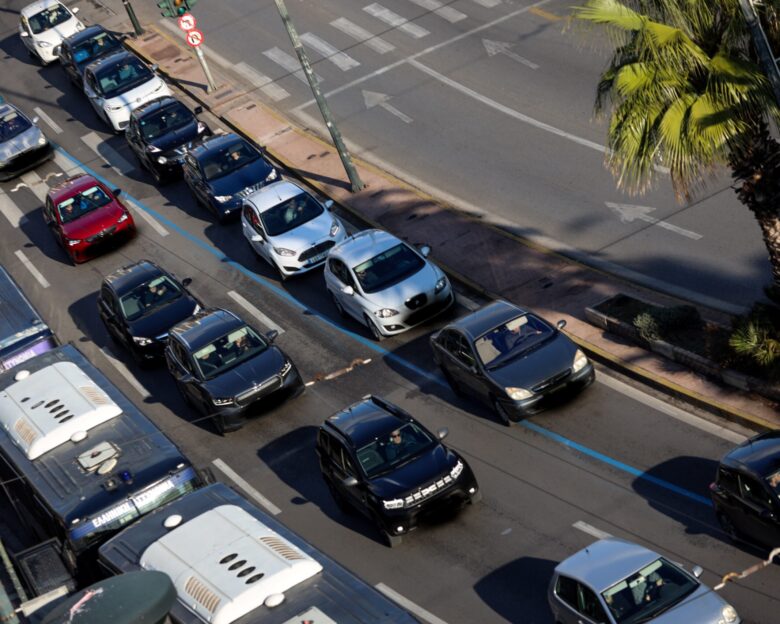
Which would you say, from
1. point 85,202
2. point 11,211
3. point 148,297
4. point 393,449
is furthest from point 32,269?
point 393,449

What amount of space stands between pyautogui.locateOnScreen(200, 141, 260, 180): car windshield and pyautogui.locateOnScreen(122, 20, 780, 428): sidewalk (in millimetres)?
1674

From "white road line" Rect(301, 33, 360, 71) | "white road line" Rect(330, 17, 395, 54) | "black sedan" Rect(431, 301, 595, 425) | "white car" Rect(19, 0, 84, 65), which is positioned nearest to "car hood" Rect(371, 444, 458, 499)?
"black sedan" Rect(431, 301, 595, 425)

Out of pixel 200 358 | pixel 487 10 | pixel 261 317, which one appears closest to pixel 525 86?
pixel 487 10

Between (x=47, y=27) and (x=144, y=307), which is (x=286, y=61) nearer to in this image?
(x=47, y=27)

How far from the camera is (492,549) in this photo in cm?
2142

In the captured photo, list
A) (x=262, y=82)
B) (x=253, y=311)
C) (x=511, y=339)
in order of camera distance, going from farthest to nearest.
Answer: (x=262, y=82) → (x=253, y=311) → (x=511, y=339)

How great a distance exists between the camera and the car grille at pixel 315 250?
106ft

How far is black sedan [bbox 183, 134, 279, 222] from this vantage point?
1416 inches

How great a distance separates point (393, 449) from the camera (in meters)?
22.6

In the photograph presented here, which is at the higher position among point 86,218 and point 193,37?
point 193,37

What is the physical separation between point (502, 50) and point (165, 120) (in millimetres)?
10321

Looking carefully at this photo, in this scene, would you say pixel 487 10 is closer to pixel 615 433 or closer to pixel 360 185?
pixel 360 185

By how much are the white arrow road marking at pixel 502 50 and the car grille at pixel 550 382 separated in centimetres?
1732

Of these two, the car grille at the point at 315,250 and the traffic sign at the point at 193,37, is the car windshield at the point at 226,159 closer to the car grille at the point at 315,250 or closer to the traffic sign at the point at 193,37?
the car grille at the point at 315,250
